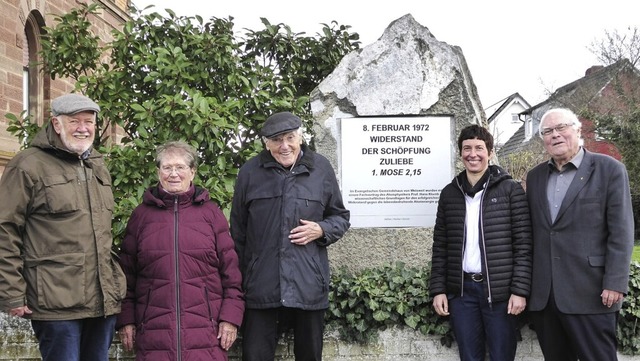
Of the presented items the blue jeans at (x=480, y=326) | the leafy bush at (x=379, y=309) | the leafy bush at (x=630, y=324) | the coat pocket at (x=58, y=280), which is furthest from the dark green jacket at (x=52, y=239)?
the leafy bush at (x=630, y=324)

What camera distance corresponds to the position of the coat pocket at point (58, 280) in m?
3.13

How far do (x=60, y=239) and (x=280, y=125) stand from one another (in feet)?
4.23

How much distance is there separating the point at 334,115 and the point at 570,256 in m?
2.09

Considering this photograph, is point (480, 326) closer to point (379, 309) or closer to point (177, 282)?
point (379, 309)

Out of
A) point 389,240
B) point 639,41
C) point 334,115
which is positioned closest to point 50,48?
point 334,115

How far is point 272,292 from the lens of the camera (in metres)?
3.54

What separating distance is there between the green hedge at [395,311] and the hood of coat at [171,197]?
4.13 feet

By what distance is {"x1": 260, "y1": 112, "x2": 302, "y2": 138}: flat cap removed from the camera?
11.9ft

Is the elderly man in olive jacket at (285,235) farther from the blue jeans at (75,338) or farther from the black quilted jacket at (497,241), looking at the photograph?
the blue jeans at (75,338)

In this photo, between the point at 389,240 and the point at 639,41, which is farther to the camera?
the point at 639,41

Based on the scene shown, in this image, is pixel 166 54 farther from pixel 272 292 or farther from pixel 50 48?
pixel 272 292

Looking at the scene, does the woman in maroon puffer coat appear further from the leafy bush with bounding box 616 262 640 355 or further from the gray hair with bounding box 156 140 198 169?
the leafy bush with bounding box 616 262 640 355

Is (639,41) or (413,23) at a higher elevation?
(639,41)

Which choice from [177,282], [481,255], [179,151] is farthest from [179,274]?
[481,255]
